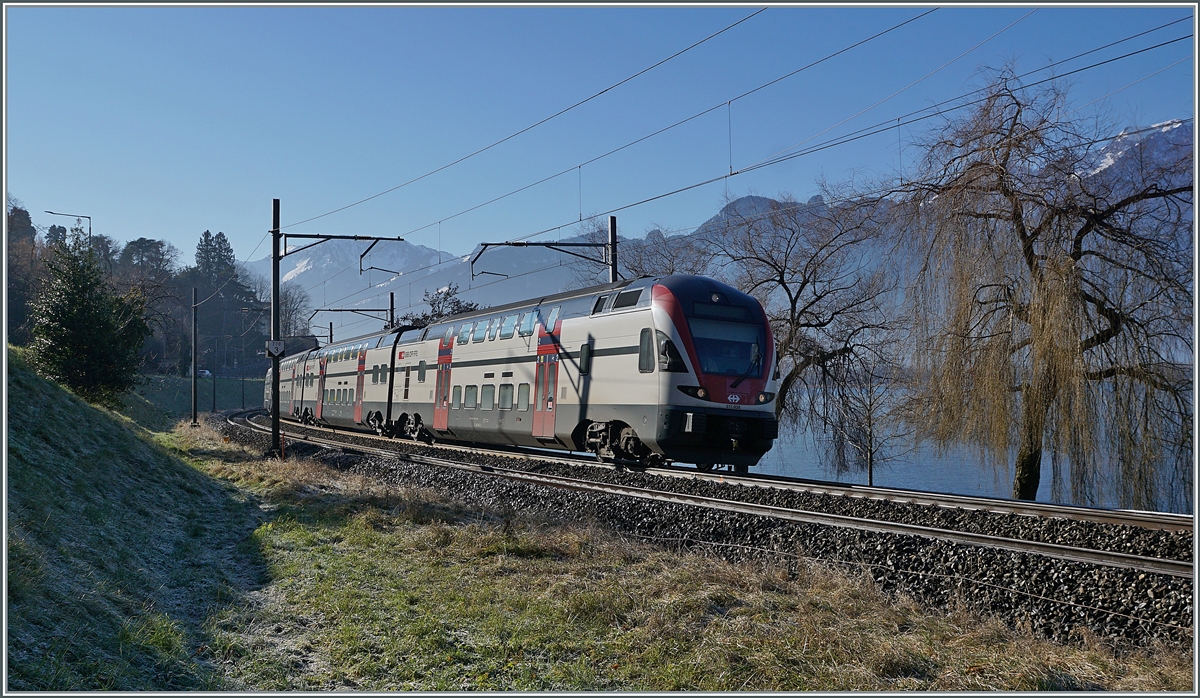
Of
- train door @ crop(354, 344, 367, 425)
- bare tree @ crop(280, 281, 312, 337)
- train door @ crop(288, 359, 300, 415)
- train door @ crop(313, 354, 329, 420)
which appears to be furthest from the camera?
bare tree @ crop(280, 281, 312, 337)

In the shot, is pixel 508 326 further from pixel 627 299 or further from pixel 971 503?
pixel 971 503

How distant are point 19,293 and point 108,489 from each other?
3767cm

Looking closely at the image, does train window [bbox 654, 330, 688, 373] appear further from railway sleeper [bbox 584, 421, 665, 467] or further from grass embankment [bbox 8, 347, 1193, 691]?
grass embankment [bbox 8, 347, 1193, 691]

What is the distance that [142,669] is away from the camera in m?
5.09

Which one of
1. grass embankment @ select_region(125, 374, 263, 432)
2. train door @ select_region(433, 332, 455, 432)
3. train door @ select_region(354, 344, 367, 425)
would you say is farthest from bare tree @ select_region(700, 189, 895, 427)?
grass embankment @ select_region(125, 374, 263, 432)

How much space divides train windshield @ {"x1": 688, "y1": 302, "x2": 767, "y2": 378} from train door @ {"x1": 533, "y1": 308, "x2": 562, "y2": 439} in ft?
12.7

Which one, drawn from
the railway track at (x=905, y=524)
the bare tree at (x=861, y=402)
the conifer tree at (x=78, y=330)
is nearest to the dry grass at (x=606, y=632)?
the railway track at (x=905, y=524)

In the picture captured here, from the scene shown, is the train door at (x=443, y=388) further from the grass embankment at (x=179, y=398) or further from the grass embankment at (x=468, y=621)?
the grass embankment at (x=179, y=398)

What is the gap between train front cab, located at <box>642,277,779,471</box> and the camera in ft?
46.0

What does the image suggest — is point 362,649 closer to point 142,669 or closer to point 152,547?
point 142,669

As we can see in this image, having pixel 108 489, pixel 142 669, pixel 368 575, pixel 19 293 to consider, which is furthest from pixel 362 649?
pixel 19 293

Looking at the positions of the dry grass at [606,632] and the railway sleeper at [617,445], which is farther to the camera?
the railway sleeper at [617,445]

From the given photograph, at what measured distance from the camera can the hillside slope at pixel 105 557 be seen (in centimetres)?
504

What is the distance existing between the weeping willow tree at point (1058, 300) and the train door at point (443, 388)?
40.5 feet
